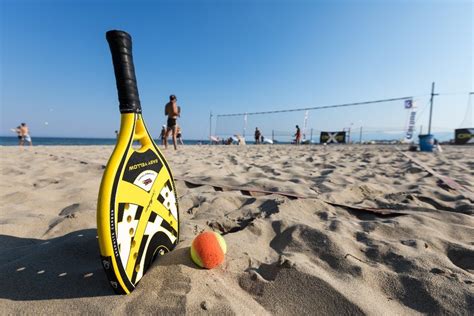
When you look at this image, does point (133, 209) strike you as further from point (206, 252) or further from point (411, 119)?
point (411, 119)

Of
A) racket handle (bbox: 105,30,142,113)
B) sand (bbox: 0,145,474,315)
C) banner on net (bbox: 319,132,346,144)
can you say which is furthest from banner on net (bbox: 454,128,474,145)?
racket handle (bbox: 105,30,142,113)

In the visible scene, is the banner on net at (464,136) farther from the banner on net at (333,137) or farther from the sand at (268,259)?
the sand at (268,259)

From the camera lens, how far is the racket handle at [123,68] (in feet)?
3.38

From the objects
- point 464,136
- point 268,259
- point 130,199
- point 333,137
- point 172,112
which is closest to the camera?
point 130,199

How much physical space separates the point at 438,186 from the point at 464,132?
16664 mm

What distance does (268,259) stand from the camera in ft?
4.05

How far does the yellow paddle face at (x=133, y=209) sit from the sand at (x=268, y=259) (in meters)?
0.08

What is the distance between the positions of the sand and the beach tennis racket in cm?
9

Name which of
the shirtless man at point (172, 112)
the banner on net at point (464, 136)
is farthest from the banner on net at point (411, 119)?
the shirtless man at point (172, 112)

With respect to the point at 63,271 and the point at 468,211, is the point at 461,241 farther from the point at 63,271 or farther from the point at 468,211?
the point at 63,271

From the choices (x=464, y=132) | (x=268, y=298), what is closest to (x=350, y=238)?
(x=268, y=298)

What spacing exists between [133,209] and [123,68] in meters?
0.55

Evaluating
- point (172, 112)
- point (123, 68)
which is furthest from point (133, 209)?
point (172, 112)

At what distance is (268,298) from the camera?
3.14ft
